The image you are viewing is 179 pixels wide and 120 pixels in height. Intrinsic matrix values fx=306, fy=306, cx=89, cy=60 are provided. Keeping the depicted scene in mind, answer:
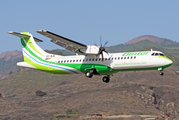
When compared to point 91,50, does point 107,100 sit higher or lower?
lower

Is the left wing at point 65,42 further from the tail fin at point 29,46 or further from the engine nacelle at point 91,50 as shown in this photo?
the tail fin at point 29,46

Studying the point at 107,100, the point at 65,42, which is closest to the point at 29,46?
the point at 65,42

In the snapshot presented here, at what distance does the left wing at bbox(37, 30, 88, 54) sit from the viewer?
36469 millimetres

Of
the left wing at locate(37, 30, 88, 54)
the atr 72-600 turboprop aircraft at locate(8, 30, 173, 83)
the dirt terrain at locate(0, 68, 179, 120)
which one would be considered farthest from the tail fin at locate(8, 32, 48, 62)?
the dirt terrain at locate(0, 68, 179, 120)

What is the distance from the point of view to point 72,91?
437 feet

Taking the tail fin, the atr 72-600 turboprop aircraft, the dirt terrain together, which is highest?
the tail fin

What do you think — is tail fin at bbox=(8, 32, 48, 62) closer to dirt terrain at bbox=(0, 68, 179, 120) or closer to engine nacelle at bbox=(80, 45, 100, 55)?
engine nacelle at bbox=(80, 45, 100, 55)

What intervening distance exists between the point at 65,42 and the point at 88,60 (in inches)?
172

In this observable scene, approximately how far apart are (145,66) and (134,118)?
60647 mm

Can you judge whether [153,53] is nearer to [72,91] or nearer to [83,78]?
[72,91]

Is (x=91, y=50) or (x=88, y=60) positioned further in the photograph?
(x=88, y=60)

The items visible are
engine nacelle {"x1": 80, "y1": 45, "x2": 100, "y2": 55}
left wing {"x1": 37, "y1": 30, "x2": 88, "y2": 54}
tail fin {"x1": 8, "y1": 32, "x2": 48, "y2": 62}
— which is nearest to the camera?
left wing {"x1": 37, "y1": 30, "x2": 88, "y2": 54}

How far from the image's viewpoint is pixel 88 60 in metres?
41.1

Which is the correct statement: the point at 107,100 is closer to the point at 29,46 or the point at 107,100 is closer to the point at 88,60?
the point at 29,46
